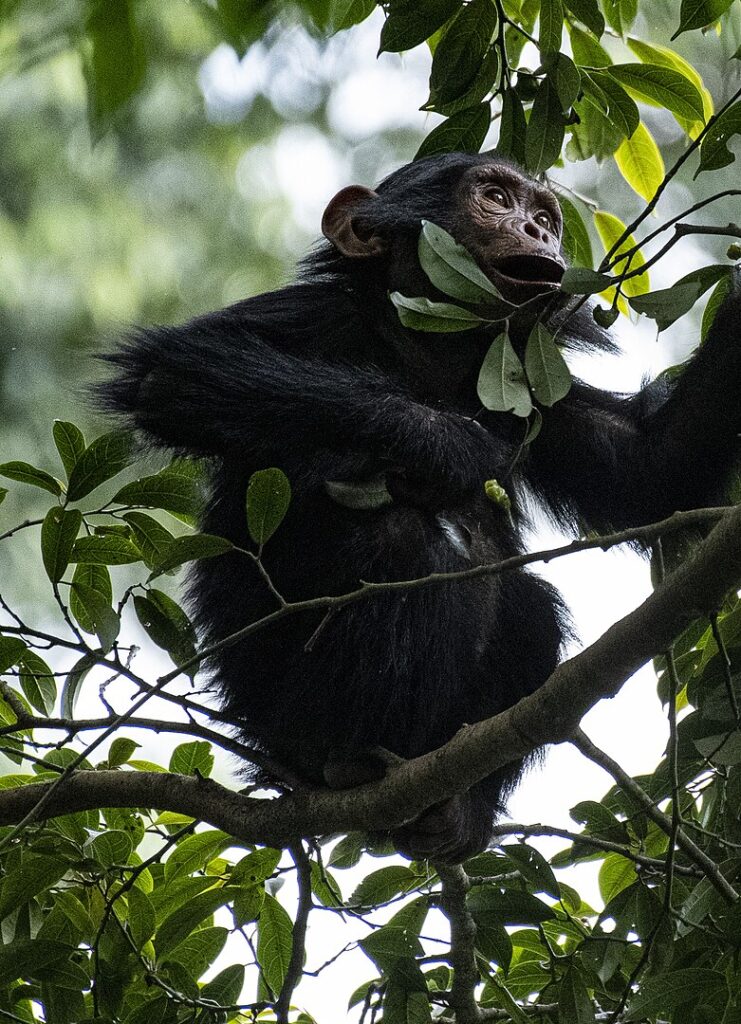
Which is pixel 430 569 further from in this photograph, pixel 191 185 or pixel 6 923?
pixel 191 185

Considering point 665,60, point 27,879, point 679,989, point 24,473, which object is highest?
point 665,60

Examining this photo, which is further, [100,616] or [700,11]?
[100,616]

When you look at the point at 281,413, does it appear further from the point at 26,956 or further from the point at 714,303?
the point at 26,956

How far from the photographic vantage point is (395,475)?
8.00ft

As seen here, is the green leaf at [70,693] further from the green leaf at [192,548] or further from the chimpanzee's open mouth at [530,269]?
the chimpanzee's open mouth at [530,269]

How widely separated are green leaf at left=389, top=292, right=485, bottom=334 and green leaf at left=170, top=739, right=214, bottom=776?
1.20 metres

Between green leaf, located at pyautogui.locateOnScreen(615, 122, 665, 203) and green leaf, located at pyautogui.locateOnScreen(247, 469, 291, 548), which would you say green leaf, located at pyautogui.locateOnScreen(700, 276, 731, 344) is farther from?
green leaf, located at pyautogui.locateOnScreen(247, 469, 291, 548)

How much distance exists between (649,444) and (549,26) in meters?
1.00

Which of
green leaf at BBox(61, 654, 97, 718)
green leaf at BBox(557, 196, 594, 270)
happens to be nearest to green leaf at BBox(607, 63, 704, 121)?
green leaf at BBox(557, 196, 594, 270)

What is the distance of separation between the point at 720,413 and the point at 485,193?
35.9 inches

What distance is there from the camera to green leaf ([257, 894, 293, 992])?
238 cm

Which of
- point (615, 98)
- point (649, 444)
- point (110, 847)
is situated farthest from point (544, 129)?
point (110, 847)

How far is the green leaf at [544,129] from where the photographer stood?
225 cm

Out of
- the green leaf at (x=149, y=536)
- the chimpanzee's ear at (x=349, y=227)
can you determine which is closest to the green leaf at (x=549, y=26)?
the chimpanzee's ear at (x=349, y=227)
